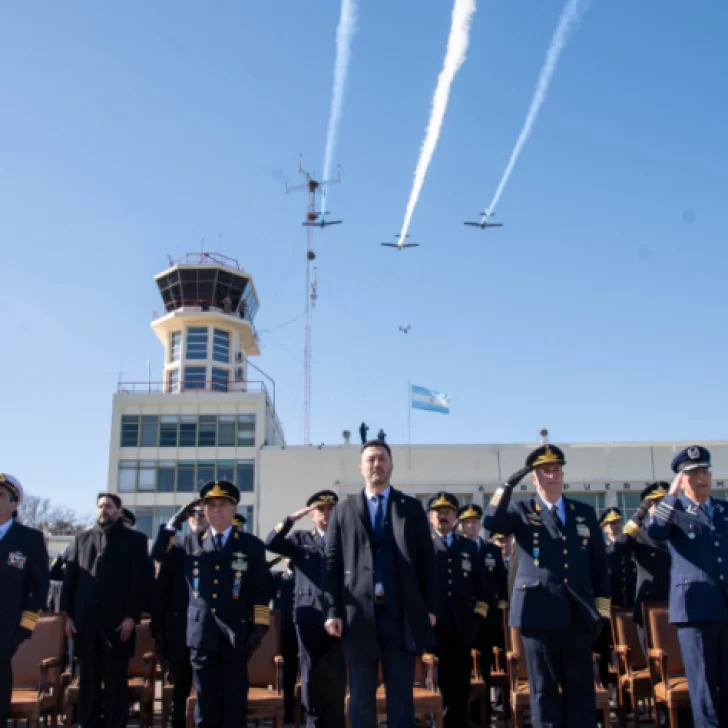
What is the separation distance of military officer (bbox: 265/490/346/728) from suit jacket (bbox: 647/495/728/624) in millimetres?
2599

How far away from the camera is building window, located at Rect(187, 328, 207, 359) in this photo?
43531 mm

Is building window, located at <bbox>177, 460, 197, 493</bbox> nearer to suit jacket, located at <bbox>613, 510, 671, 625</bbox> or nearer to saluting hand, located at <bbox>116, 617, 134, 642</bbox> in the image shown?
saluting hand, located at <bbox>116, 617, 134, 642</bbox>

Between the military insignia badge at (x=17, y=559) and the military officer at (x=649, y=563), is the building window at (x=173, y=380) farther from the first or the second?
the military insignia badge at (x=17, y=559)

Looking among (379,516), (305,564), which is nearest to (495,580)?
(305,564)

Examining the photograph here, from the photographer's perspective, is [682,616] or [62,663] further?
[62,663]

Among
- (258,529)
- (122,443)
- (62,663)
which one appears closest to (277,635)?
(62,663)

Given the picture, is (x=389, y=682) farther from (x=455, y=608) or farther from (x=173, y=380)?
(x=173, y=380)

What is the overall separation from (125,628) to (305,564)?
1573mm

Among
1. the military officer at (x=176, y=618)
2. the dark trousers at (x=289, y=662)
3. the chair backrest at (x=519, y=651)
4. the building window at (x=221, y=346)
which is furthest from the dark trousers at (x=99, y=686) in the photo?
the building window at (x=221, y=346)

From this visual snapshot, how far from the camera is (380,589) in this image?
474 cm

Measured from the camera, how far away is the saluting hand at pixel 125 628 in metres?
6.64

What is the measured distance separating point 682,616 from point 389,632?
2186 millimetres

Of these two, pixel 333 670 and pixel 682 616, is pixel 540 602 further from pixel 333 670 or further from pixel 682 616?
pixel 333 670

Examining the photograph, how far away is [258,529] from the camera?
35875mm
